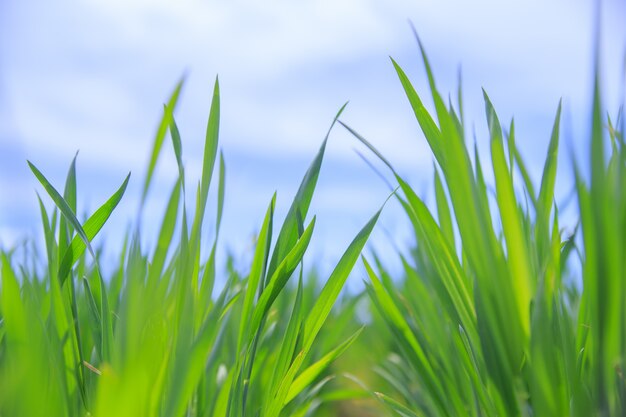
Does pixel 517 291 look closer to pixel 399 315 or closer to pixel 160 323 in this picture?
pixel 399 315

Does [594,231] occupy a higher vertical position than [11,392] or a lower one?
higher

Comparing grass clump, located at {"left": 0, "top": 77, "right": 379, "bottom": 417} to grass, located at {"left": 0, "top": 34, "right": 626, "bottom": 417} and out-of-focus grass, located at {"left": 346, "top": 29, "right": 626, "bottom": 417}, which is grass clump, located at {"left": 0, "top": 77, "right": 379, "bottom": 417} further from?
out-of-focus grass, located at {"left": 346, "top": 29, "right": 626, "bottom": 417}

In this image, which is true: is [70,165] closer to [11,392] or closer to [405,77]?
[11,392]

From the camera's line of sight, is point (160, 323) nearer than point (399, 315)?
Yes

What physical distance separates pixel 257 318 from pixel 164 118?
0.25 m

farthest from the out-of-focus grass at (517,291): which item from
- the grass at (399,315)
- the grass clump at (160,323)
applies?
the grass clump at (160,323)

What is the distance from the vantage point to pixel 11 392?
0.56 metres

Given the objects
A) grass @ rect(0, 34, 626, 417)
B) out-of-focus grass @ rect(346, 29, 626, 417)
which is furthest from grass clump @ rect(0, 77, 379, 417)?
out-of-focus grass @ rect(346, 29, 626, 417)

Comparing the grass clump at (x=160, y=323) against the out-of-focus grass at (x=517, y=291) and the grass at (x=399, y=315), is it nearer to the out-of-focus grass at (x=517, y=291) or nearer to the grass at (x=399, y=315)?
the grass at (x=399, y=315)

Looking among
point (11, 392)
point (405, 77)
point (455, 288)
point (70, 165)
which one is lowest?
point (11, 392)

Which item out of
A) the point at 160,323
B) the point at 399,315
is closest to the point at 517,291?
the point at 399,315

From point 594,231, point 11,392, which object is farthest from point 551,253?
point 11,392

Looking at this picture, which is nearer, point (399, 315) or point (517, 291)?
point (517, 291)

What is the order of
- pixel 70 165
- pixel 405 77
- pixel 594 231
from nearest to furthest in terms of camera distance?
1. pixel 594 231
2. pixel 405 77
3. pixel 70 165
